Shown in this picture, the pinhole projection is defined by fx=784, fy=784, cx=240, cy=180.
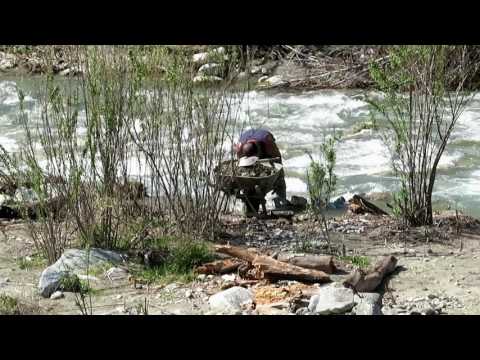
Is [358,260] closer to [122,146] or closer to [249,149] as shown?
[122,146]

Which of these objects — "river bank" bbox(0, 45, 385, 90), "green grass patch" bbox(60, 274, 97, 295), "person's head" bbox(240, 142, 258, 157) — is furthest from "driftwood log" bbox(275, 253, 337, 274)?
"river bank" bbox(0, 45, 385, 90)

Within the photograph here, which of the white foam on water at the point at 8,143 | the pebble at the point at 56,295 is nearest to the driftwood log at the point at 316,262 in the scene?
the pebble at the point at 56,295

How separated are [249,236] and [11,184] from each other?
2490 mm

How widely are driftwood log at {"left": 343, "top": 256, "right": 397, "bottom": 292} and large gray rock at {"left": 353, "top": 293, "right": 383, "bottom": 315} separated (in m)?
0.32

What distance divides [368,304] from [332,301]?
23 centimetres

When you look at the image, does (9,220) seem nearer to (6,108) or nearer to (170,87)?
(170,87)

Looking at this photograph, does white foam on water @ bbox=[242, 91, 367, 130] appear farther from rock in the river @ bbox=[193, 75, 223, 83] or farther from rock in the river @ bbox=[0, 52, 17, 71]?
rock in the river @ bbox=[193, 75, 223, 83]

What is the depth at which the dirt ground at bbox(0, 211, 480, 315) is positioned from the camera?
554cm

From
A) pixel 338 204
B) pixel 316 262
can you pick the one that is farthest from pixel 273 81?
pixel 316 262

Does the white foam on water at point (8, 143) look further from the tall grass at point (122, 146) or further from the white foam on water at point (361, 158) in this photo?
the tall grass at point (122, 146)

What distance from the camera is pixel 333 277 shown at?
623 centimetres

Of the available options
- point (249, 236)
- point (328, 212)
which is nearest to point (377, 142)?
point (328, 212)
